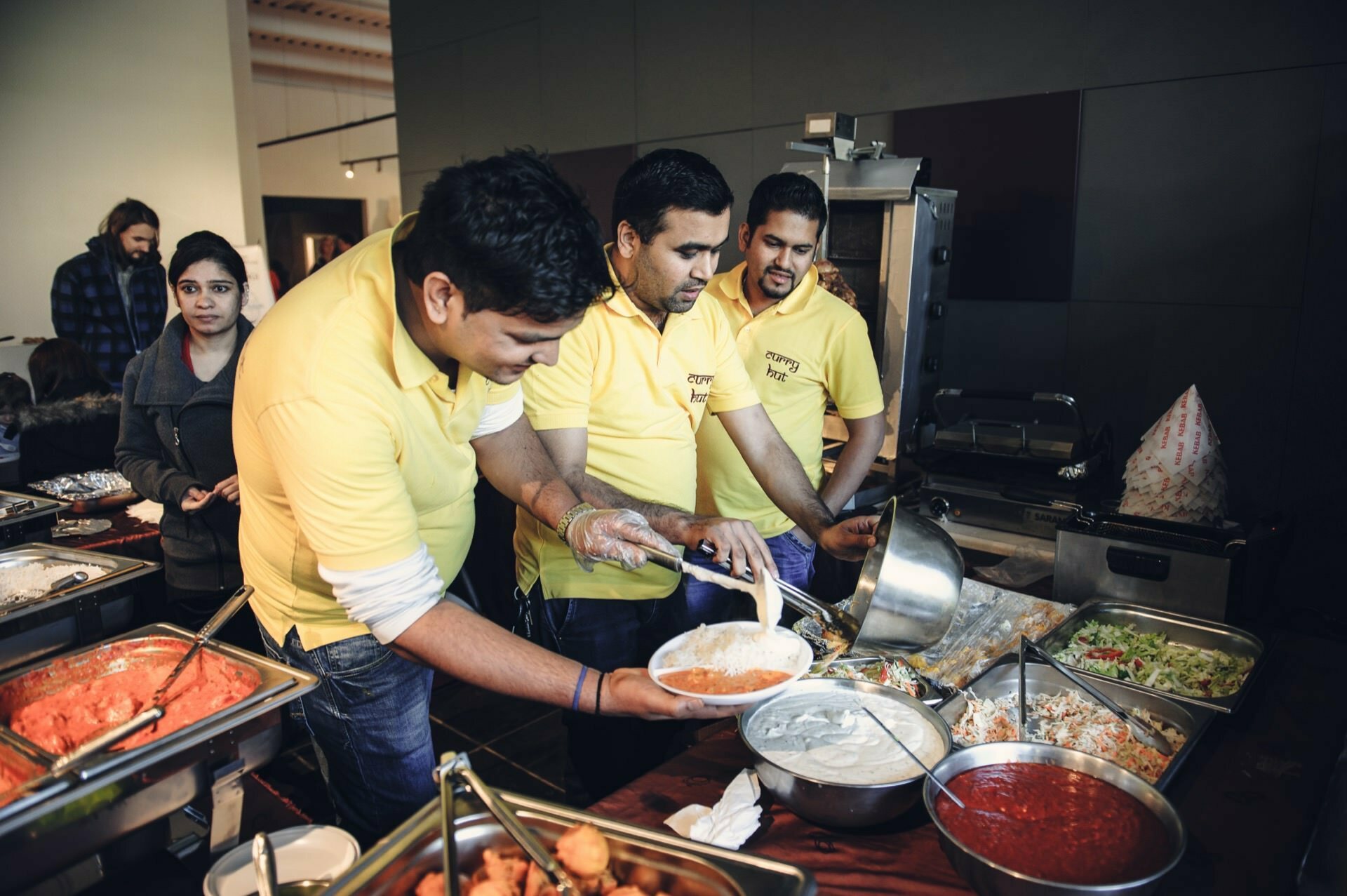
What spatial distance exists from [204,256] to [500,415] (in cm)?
A: 142

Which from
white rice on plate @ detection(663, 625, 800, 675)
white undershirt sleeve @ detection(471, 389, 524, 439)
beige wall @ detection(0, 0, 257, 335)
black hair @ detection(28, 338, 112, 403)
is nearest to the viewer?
white rice on plate @ detection(663, 625, 800, 675)

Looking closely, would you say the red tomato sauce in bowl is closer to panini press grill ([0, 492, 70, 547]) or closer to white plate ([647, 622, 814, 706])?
white plate ([647, 622, 814, 706])

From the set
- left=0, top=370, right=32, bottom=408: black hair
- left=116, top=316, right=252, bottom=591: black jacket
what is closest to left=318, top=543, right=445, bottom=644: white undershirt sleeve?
left=116, top=316, right=252, bottom=591: black jacket

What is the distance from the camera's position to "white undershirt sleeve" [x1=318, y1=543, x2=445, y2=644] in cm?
125

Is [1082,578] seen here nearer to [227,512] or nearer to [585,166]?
[227,512]

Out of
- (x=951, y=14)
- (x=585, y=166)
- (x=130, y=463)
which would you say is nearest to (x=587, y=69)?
(x=585, y=166)

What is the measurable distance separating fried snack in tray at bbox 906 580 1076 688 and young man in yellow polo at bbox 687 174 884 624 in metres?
0.67

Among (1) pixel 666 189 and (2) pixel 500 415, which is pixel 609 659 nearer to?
(2) pixel 500 415

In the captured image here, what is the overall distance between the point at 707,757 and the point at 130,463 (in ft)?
6.74

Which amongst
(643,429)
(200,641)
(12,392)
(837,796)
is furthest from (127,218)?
(837,796)

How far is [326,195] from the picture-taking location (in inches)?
536

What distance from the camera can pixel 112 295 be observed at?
15.4ft

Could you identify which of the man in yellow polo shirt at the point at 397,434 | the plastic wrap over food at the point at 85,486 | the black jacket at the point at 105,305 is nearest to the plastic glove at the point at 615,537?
the man in yellow polo shirt at the point at 397,434

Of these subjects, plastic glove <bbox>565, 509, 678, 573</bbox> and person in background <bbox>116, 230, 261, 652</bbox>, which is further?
person in background <bbox>116, 230, 261, 652</bbox>
